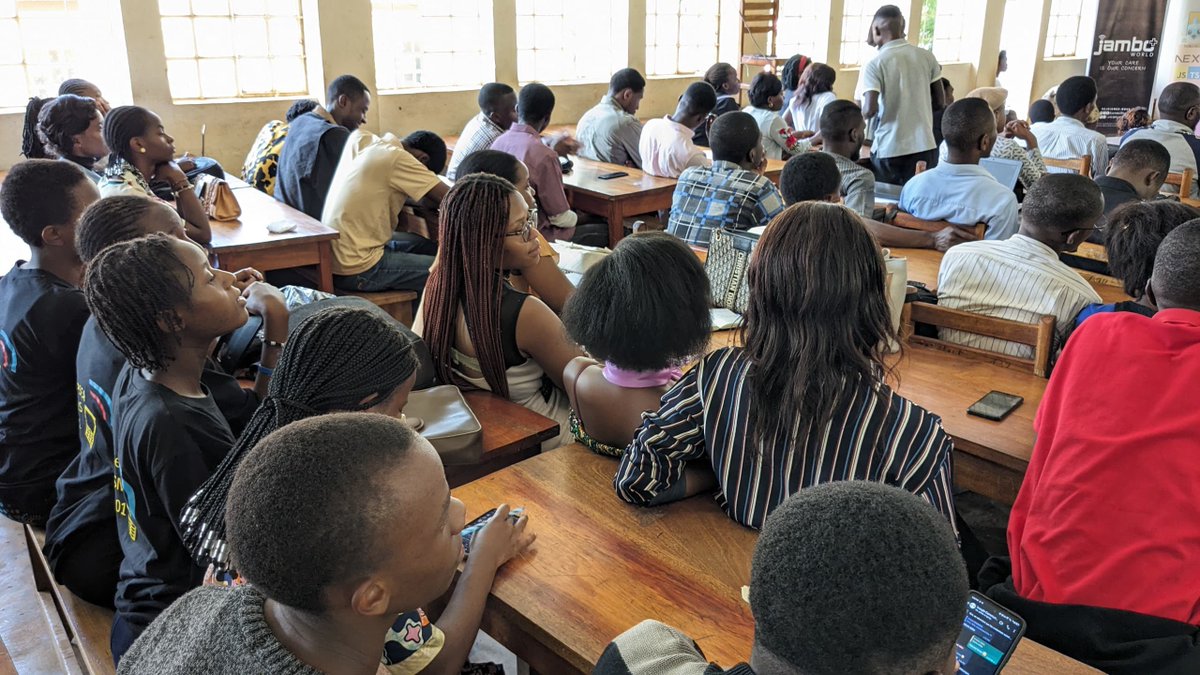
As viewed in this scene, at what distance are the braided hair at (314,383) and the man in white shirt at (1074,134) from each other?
5.10 m

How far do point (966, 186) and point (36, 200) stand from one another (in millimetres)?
3257

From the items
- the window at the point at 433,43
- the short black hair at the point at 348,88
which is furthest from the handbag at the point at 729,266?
the window at the point at 433,43

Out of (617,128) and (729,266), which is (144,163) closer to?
(729,266)

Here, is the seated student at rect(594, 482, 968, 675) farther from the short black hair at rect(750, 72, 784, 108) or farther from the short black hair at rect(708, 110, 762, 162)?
the short black hair at rect(750, 72, 784, 108)

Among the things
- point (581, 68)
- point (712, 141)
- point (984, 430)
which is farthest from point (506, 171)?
point (581, 68)

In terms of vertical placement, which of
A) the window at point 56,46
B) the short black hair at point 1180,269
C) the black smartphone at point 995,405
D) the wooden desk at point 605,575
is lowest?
the wooden desk at point 605,575

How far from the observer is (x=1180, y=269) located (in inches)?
71.6

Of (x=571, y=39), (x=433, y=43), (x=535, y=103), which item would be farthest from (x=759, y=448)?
(x=571, y=39)

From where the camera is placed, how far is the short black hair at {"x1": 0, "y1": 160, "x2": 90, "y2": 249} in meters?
2.36

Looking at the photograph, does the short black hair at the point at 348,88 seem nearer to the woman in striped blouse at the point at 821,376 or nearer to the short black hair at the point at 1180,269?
the woman in striped blouse at the point at 821,376

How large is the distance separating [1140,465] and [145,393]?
1.72m

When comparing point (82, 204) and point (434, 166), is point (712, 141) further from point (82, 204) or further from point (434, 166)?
point (82, 204)

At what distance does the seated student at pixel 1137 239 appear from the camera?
233 cm

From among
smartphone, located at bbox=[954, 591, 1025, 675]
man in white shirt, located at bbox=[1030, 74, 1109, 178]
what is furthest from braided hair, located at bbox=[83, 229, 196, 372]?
man in white shirt, located at bbox=[1030, 74, 1109, 178]
